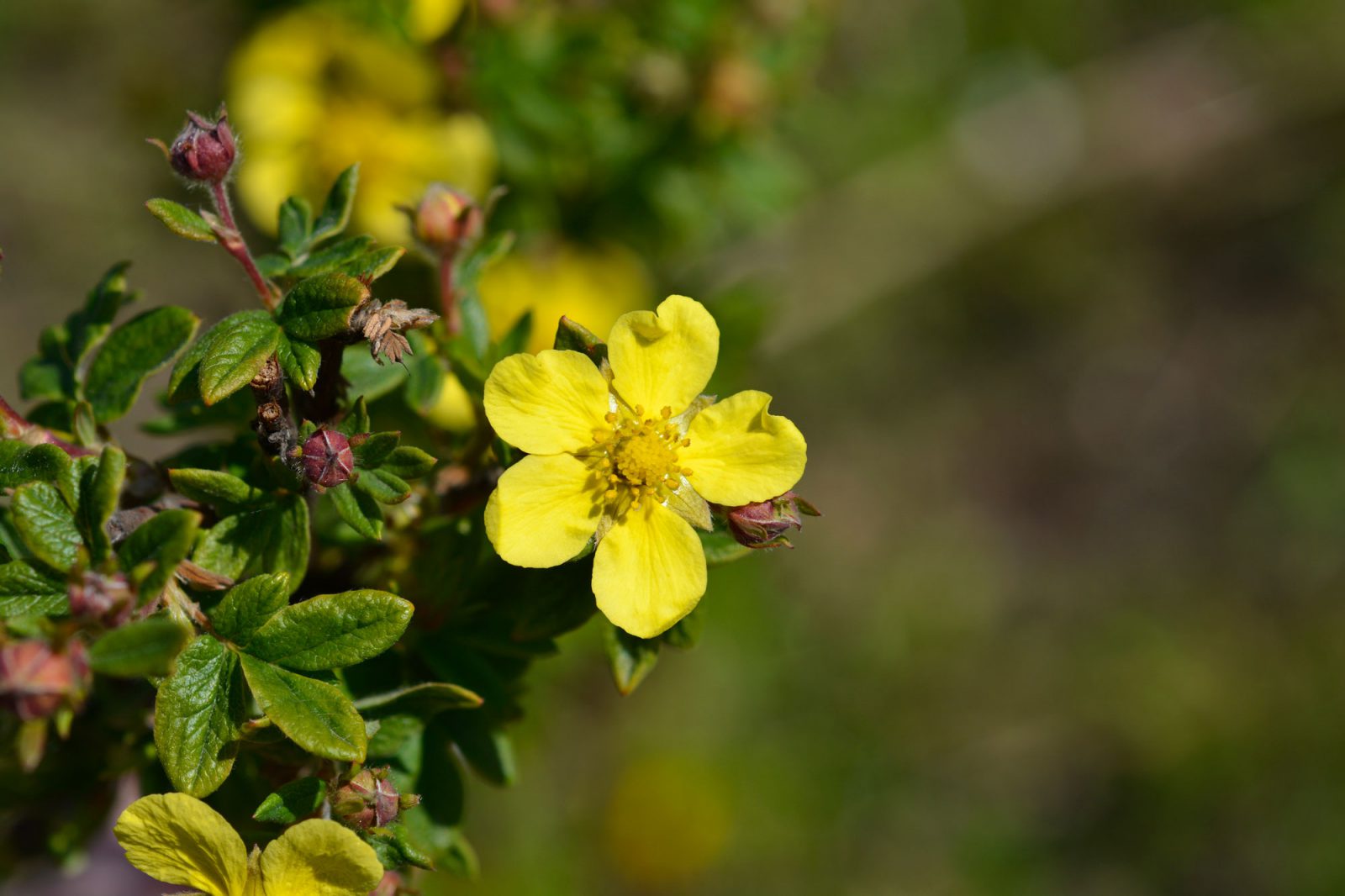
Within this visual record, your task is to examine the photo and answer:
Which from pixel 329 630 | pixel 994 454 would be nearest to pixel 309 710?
pixel 329 630

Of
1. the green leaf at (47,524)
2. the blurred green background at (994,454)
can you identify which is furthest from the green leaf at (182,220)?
the blurred green background at (994,454)

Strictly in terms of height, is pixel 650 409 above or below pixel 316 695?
above

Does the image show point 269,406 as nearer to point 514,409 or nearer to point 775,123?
point 514,409

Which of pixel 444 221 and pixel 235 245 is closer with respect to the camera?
A: pixel 235 245

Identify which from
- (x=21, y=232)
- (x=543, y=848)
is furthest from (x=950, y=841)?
(x=21, y=232)

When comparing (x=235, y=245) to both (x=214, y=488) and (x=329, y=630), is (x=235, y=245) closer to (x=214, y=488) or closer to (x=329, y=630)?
(x=214, y=488)

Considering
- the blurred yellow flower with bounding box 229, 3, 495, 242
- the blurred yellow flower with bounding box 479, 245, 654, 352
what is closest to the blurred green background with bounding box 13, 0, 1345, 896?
the blurred yellow flower with bounding box 479, 245, 654, 352
